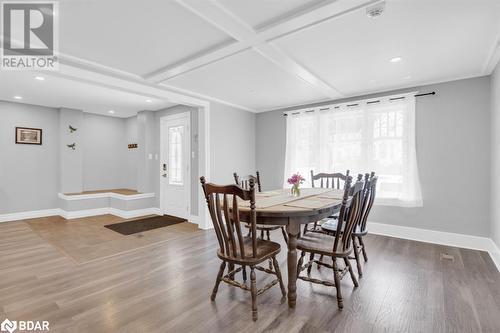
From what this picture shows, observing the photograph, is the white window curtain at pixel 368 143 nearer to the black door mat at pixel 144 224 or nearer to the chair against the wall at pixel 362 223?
the chair against the wall at pixel 362 223

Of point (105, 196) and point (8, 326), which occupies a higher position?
point (105, 196)

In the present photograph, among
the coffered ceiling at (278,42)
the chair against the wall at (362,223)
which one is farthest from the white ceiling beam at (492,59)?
the chair against the wall at (362,223)

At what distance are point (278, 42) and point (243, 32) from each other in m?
0.41

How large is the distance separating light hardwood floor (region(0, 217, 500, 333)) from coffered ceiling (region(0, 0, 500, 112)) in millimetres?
2319

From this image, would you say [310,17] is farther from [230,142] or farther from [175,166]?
[175,166]

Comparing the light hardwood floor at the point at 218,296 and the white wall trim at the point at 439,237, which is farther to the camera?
the white wall trim at the point at 439,237

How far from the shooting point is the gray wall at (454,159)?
3.37 meters

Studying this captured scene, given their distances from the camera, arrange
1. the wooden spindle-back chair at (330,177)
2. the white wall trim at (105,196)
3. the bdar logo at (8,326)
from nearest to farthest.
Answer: the bdar logo at (8,326) < the wooden spindle-back chair at (330,177) < the white wall trim at (105,196)

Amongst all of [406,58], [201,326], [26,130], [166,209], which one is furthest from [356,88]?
[26,130]

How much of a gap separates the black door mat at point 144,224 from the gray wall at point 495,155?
4852 millimetres

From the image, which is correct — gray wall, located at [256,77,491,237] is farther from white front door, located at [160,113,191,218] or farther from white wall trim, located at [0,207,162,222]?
white wall trim, located at [0,207,162,222]

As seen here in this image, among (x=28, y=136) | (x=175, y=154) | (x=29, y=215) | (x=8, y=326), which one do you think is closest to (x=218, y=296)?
(x=8, y=326)

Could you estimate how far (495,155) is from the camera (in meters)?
3.02

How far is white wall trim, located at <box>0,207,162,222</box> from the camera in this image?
5.09 metres
